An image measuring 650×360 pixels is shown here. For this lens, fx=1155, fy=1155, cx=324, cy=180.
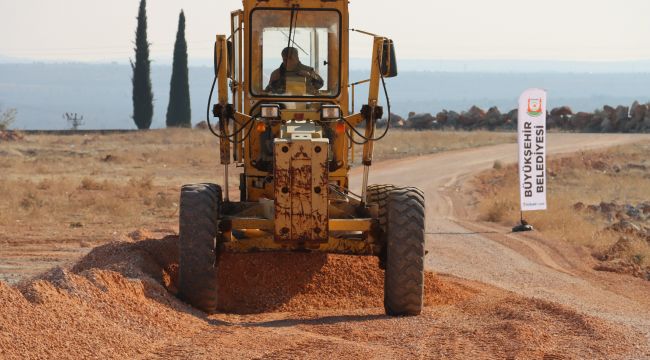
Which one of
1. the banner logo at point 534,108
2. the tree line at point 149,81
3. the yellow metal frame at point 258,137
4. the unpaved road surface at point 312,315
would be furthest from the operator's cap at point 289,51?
the tree line at point 149,81

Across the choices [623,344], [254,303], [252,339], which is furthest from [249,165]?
[623,344]

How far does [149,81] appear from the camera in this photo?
223 feet

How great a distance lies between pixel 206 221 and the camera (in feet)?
40.0

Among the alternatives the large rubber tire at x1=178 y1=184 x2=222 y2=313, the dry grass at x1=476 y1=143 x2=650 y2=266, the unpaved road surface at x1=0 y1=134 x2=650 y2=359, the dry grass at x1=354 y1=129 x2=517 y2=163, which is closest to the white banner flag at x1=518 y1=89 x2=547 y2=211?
the dry grass at x1=476 y1=143 x2=650 y2=266

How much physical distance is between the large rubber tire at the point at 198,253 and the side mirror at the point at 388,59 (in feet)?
7.93

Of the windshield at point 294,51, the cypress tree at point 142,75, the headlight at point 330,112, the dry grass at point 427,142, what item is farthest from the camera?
the cypress tree at point 142,75

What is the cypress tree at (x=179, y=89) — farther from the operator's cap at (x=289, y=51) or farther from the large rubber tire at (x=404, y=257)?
the large rubber tire at (x=404, y=257)

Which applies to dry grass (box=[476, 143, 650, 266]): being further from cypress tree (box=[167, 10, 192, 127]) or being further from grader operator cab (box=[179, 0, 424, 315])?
cypress tree (box=[167, 10, 192, 127])

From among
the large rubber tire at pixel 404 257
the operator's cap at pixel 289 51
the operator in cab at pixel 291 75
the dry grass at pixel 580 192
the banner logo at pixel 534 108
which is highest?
the operator's cap at pixel 289 51

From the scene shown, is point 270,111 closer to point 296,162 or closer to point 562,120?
point 296,162

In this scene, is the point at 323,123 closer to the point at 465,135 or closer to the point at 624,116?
the point at 465,135

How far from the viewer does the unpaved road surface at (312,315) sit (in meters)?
9.79

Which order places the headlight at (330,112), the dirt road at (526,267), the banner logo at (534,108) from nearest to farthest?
the headlight at (330,112), the dirt road at (526,267), the banner logo at (534,108)

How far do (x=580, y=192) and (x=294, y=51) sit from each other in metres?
23.8
